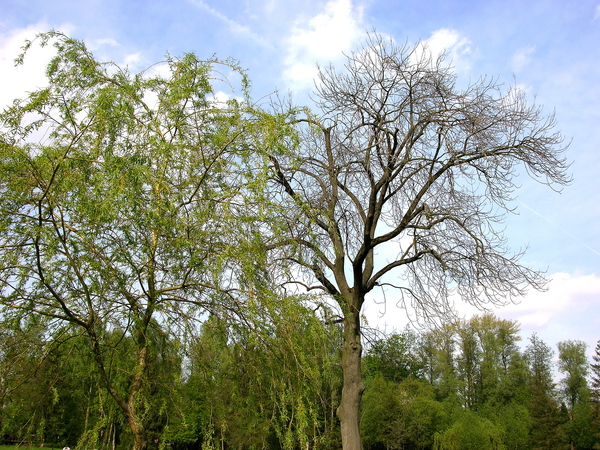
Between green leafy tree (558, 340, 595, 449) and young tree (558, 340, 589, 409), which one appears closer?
green leafy tree (558, 340, 595, 449)

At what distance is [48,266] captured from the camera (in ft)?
14.6

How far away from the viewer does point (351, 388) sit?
845cm

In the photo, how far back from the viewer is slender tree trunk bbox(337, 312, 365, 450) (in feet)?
26.7

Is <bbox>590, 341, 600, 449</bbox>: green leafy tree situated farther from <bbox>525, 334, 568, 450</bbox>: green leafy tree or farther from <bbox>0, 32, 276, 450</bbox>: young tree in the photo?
<bbox>0, 32, 276, 450</bbox>: young tree

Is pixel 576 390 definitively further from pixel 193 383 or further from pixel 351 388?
pixel 193 383

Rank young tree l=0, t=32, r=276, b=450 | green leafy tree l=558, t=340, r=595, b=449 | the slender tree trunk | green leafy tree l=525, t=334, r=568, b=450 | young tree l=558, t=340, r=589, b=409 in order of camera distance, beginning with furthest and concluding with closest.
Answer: young tree l=558, t=340, r=589, b=409, green leafy tree l=558, t=340, r=595, b=449, green leafy tree l=525, t=334, r=568, b=450, the slender tree trunk, young tree l=0, t=32, r=276, b=450

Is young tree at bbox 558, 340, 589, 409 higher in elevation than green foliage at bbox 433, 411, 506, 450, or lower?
higher

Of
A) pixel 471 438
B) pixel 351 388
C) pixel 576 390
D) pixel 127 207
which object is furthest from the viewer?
pixel 576 390

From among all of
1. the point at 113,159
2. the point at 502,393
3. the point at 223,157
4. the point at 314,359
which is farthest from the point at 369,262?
the point at 502,393

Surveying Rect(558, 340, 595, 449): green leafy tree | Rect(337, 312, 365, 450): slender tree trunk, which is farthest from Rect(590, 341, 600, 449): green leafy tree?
Rect(337, 312, 365, 450): slender tree trunk

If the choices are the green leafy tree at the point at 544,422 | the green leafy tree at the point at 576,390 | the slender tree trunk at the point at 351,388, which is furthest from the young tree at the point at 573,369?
the slender tree trunk at the point at 351,388

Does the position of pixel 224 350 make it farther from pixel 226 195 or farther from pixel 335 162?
pixel 335 162

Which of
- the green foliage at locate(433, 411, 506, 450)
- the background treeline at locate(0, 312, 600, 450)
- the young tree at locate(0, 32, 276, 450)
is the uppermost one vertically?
the young tree at locate(0, 32, 276, 450)

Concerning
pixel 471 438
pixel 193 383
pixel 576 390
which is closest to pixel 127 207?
pixel 193 383
